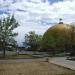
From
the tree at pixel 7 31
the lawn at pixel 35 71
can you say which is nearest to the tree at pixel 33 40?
the tree at pixel 7 31

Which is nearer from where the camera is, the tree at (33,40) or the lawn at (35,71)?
the lawn at (35,71)

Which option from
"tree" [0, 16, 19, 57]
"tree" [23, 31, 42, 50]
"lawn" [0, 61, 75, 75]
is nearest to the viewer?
"lawn" [0, 61, 75, 75]

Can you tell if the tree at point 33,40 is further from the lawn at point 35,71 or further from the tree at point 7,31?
the lawn at point 35,71

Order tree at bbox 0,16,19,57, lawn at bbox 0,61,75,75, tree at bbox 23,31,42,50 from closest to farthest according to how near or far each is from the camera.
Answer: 1. lawn at bbox 0,61,75,75
2. tree at bbox 0,16,19,57
3. tree at bbox 23,31,42,50

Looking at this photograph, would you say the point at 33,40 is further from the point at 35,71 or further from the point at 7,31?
the point at 35,71

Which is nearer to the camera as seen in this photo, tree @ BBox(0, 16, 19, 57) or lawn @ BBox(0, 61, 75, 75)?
lawn @ BBox(0, 61, 75, 75)

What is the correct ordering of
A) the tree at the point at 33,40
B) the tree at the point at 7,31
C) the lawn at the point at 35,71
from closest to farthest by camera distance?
the lawn at the point at 35,71, the tree at the point at 7,31, the tree at the point at 33,40

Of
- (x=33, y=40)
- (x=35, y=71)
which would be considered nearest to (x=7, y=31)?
(x=35, y=71)

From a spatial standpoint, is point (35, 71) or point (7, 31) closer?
point (35, 71)

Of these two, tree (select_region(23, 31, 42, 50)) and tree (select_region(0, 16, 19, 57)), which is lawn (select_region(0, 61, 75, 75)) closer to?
tree (select_region(0, 16, 19, 57))

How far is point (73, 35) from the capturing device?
289 feet

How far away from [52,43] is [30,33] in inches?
1758

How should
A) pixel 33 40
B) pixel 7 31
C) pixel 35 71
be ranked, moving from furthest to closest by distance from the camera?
pixel 33 40, pixel 7 31, pixel 35 71

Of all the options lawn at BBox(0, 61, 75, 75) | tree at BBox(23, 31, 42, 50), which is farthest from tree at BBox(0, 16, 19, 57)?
tree at BBox(23, 31, 42, 50)
